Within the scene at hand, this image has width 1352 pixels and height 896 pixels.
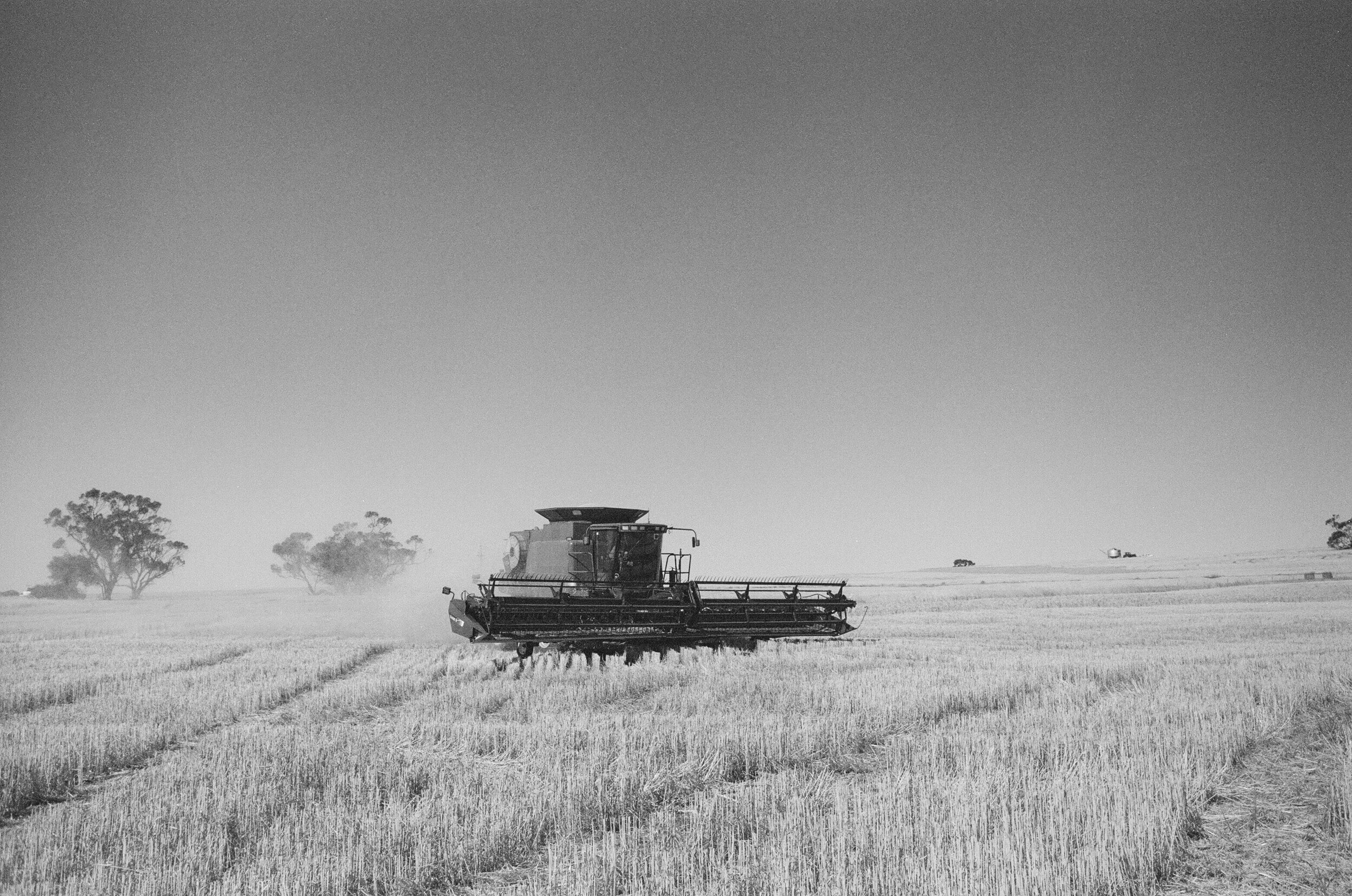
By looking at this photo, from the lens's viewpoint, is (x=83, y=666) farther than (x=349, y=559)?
No

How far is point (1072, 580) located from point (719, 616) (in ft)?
159

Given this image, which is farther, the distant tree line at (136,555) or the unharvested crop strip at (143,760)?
the distant tree line at (136,555)

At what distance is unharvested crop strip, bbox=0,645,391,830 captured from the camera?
264 inches

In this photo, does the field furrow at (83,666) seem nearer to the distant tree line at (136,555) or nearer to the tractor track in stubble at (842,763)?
the tractor track in stubble at (842,763)

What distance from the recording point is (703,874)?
504cm

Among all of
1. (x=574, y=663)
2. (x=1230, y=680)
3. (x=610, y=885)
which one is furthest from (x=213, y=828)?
(x=1230, y=680)

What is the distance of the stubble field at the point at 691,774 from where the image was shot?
5.03m

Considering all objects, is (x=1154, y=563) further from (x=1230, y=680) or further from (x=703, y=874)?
(x=703, y=874)

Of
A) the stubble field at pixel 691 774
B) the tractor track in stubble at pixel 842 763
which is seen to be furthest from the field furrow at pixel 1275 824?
the tractor track in stubble at pixel 842 763

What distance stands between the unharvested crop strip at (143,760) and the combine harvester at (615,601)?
2877 millimetres

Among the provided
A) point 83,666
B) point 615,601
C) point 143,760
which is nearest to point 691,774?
point 143,760

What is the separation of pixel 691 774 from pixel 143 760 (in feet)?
19.3

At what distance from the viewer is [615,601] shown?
15633 mm

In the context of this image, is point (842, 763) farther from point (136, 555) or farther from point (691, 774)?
point (136, 555)
